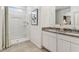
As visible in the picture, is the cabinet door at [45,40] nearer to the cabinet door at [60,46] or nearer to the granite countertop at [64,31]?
the granite countertop at [64,31]

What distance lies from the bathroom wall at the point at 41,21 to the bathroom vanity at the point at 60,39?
7 cm

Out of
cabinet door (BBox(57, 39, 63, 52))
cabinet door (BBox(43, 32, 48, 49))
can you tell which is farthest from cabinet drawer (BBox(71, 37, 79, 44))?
cabinet door (BBox(43, 32, 48, 49))

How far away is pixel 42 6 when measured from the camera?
1565mm

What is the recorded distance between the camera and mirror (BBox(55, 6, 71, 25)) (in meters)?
1.55

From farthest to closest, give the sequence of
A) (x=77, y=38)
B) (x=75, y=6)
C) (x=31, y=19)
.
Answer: (x=31, y=19) < (x=75, y=6) < (x=77, y=38)

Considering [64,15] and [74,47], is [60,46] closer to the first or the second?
[74,47]

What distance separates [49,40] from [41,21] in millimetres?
320

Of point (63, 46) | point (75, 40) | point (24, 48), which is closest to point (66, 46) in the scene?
point (63, 46)

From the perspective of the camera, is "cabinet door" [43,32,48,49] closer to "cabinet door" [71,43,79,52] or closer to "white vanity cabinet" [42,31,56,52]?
"white vanity cabinet" [42,31,56,52]

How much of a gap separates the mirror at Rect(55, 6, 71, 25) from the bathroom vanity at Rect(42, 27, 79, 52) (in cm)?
12

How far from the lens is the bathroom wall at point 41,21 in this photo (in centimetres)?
157
